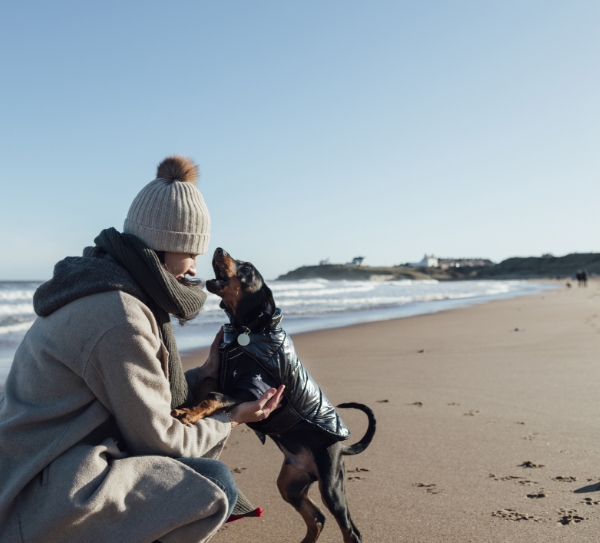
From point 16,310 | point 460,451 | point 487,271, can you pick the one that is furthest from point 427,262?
point 460,451

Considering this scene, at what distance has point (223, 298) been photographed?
116 inches

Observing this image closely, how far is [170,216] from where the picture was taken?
2.28 m

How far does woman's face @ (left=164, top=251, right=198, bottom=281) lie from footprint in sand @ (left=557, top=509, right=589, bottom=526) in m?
2.07

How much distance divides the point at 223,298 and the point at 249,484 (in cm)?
120

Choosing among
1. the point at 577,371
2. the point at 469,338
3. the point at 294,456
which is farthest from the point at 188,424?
the point at 469,338

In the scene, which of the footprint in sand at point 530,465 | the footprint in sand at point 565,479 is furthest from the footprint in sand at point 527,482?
the footprint in sand at point 530,465

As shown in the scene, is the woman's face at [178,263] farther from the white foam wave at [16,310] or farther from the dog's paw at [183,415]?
the white foam wave at [16,310]

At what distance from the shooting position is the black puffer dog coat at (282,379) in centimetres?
266

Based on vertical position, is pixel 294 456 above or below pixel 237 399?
below

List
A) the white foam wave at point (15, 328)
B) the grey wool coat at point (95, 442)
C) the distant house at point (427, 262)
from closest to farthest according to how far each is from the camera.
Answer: the grey wool coat at point (95, 442) → the white foam wave at point (15, 328) → the distant house at point (427, 262)

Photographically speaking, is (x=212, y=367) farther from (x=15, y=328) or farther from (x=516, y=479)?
(x=15, y=328)

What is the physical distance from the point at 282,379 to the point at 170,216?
0.88 metres

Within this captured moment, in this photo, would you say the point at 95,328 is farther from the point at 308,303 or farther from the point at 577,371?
the point at 308,303

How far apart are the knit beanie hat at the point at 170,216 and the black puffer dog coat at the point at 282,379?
1.76ft
